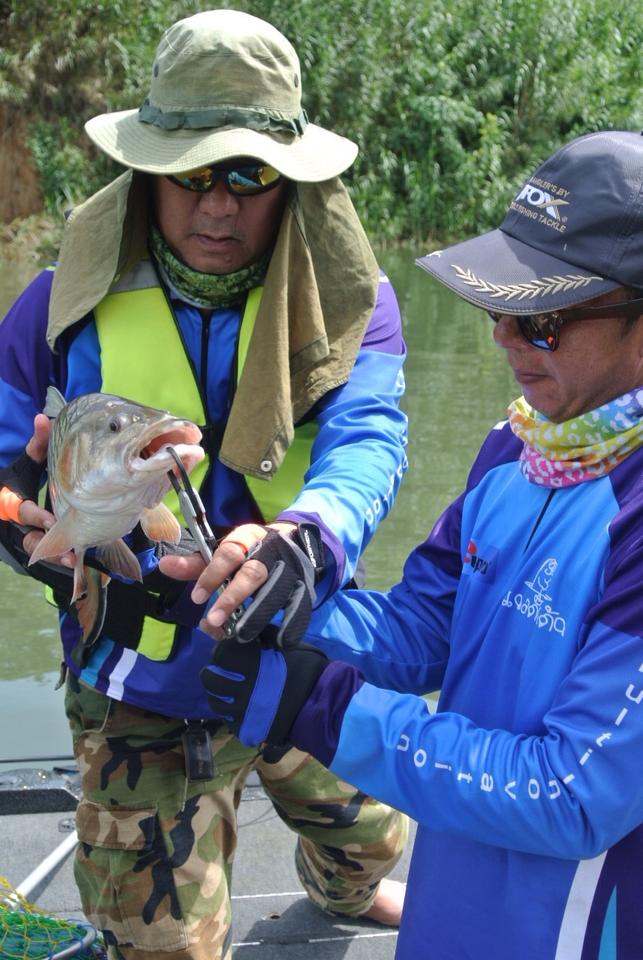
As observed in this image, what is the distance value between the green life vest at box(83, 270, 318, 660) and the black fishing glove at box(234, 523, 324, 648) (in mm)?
540

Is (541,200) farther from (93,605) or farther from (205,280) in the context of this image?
(93,605)

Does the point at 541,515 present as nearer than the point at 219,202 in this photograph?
Yes

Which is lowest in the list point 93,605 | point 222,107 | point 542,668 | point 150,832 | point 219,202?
point 150,832

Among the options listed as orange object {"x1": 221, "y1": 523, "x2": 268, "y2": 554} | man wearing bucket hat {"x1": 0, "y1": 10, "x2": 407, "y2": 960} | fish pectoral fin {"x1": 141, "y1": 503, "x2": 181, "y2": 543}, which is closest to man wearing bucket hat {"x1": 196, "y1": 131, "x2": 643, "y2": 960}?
orange object {"x1": 221, "y1": 523, "x2": 268, "y2": 554}

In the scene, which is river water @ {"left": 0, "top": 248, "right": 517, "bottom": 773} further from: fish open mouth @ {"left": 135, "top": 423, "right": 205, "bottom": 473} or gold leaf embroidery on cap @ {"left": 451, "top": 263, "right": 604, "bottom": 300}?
gold leaf embroidery on cap @ {"left": 451, "top": 263, "right": 604, "bottom": 300}

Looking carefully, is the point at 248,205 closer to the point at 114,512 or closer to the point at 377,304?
the point at 377,304

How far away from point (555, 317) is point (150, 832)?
1.60 metres

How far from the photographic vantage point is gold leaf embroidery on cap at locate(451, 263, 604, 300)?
1832mm

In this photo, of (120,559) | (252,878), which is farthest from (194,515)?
(252,878)

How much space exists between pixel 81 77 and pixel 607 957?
61.8 feet

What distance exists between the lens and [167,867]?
2.84 meters

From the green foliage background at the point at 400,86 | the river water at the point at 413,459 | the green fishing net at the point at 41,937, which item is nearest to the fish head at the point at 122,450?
the green fishing net at the point at 41,937

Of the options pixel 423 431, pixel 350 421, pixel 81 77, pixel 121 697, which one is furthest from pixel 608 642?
pixel 81 77

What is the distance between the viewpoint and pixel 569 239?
6.11ft
